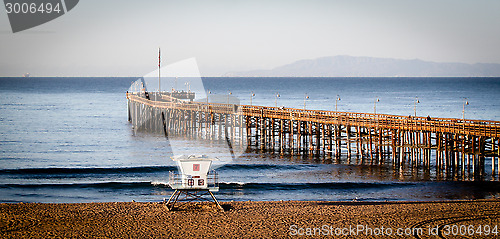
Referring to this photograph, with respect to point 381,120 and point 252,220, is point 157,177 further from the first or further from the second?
point 252,220

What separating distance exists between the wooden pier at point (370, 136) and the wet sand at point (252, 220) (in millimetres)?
11340

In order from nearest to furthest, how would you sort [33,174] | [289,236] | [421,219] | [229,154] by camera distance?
[289,236]
[421,219]
[33,174]
[229,154]

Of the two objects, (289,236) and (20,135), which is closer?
(289,236)

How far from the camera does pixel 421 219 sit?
85.4ft

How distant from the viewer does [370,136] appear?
4844 cm

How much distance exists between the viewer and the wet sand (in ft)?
78.1

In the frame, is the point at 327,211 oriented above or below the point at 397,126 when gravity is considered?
below

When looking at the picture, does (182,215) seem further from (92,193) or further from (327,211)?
(92,193)

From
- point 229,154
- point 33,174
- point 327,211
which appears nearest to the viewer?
point 327,211

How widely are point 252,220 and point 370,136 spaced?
24.5 metres

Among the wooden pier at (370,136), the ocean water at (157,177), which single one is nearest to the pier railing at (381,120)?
the wooden pier at (370,136)

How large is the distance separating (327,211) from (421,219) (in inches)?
168

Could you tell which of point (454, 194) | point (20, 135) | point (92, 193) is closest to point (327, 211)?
point (454, 194)

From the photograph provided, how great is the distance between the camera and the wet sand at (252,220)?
23.8 metres
